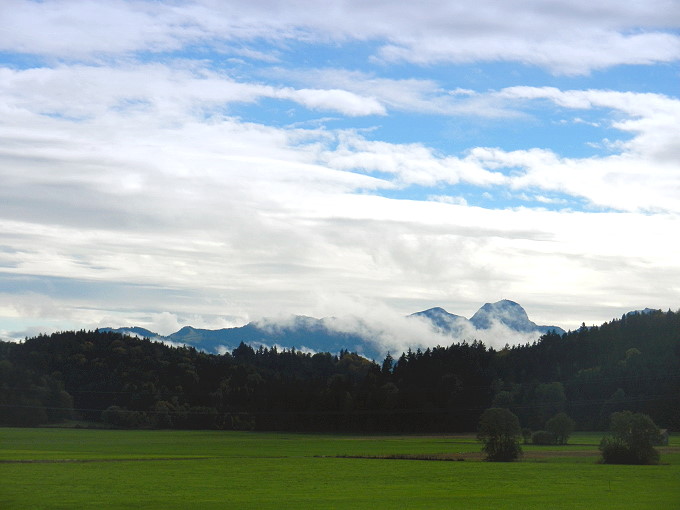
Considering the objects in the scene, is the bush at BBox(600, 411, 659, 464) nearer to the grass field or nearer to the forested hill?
the grass field

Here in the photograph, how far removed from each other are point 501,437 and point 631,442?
1367cm

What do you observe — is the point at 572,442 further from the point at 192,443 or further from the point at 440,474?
the point at 440,474

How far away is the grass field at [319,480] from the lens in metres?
50.8

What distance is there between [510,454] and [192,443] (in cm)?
5323

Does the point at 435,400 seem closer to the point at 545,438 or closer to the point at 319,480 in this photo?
the point at 545,438

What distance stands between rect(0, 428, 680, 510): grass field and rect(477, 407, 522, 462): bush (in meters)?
2.95

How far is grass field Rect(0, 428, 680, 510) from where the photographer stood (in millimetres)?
50844

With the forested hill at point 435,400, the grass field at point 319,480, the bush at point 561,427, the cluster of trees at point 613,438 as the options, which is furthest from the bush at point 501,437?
the forested hill at point 435,400

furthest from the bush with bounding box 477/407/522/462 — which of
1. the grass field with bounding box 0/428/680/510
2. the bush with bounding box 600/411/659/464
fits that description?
the bush with bounding box 600/411/659/464

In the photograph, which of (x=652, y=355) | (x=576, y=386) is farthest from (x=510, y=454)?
(x=652, y=355)

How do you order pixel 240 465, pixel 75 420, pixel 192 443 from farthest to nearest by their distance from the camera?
1. pixel 75 420
2. pixel 192 443
3. pixel 240 465

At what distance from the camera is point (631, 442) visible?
8956 cm

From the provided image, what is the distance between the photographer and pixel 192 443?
129000 millimetres

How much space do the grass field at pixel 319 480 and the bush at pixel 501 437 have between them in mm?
2949
